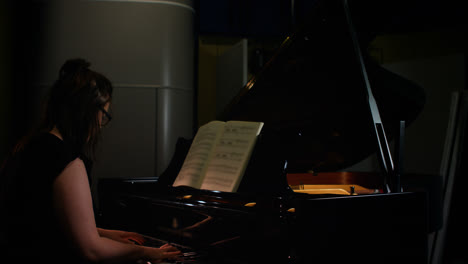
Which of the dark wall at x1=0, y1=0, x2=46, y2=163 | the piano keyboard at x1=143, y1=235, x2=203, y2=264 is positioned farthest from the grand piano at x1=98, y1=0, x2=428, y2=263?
the dark wall at x1=0, y1=0, x2=46, y2=163

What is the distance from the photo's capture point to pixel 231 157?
1.67 m

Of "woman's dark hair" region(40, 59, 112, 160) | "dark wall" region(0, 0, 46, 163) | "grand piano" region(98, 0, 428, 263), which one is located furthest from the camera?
"dark wall" region(0, 0, 46, 163)

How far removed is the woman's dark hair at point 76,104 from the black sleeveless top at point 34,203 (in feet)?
0.23

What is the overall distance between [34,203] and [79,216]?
19 cm

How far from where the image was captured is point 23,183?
1.50 metres

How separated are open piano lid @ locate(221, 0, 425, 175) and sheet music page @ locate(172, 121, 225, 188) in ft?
1.30

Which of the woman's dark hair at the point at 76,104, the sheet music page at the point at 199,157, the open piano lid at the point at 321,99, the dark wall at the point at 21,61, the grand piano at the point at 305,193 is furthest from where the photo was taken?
the dark wall at the point at 21,61

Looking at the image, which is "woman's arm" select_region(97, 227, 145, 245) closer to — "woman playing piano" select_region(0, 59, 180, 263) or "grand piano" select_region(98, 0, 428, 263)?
"grand piano" select_region(98, 0, 428, 263)

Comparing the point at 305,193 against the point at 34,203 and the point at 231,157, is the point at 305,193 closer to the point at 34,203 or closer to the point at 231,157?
the point at 231,157

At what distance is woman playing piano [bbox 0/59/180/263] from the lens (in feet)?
4.71

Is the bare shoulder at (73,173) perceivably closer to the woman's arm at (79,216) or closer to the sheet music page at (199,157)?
the woman's arm at (79,216)

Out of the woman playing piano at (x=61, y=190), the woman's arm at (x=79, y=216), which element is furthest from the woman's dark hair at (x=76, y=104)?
the woman's arm at (x=79, y=216)

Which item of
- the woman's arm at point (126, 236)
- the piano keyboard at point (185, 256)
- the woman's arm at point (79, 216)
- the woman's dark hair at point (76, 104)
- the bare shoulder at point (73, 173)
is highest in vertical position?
the woman's dark hair at point (76, 104)

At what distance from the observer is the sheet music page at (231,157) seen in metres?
1.61
